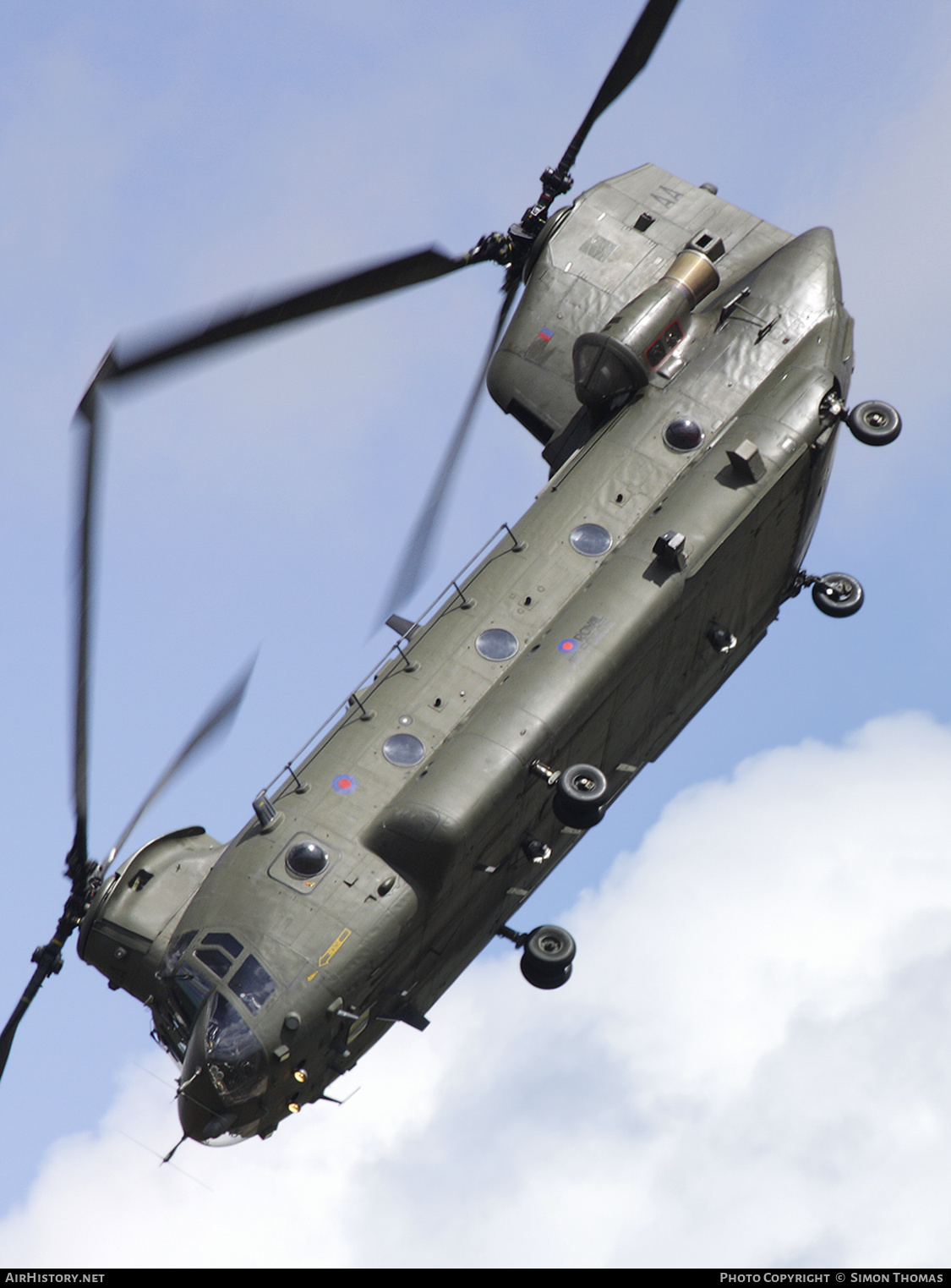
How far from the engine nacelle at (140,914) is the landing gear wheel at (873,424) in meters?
16.4

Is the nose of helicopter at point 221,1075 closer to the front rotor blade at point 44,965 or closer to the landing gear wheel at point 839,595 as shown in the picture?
the front rotor blade at point 44,965

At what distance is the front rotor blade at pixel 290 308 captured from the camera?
34.0 metres

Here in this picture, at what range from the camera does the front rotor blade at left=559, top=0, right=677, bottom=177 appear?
1780 inches

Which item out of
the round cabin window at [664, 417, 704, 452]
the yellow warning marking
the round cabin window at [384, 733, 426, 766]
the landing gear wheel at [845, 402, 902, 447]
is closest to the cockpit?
the yellow warning marking

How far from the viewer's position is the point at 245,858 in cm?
3912

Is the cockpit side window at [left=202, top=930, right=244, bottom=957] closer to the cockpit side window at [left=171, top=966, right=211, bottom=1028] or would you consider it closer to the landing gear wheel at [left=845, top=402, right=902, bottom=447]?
the cockpit side window at [left=171, top=966, right=211, bottom=1028]

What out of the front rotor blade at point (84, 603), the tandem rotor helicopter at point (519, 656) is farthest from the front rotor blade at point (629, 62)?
the front rotor blade at point (84, 603)

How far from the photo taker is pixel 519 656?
135ft

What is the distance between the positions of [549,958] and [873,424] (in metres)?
13.8

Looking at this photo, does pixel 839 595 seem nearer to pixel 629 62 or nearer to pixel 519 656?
pixel 519 656

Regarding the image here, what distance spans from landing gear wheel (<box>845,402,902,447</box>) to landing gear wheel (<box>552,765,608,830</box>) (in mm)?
10951

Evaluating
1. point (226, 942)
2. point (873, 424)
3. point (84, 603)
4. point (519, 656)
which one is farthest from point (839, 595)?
point (84, 603)

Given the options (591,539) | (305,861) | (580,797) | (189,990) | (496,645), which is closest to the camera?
(580,797)

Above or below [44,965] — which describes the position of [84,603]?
above
